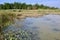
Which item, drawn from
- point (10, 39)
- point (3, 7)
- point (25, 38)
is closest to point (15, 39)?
point (10, 39)

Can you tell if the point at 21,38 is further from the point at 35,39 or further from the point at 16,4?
the point at 16,4

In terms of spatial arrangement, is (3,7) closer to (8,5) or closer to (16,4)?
(8,5)

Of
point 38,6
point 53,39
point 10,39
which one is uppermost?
point 10,39

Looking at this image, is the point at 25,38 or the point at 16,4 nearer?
the point at 25,38

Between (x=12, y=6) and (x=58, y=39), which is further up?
(x=58, y=39)

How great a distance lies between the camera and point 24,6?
63.3m

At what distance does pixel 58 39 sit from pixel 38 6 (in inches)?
2213

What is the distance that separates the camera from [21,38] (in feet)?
33.7

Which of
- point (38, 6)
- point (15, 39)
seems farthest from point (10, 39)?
point (38, 6)

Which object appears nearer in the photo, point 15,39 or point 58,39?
point 15,39

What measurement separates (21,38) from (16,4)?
53675mm

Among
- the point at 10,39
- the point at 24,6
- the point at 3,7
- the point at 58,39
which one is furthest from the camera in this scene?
the point at 24,6

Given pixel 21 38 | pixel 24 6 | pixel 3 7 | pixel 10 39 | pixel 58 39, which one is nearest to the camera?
pixel 10 39

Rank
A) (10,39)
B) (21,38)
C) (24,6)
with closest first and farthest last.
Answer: (10,39) → (21,38) → (24,6)
